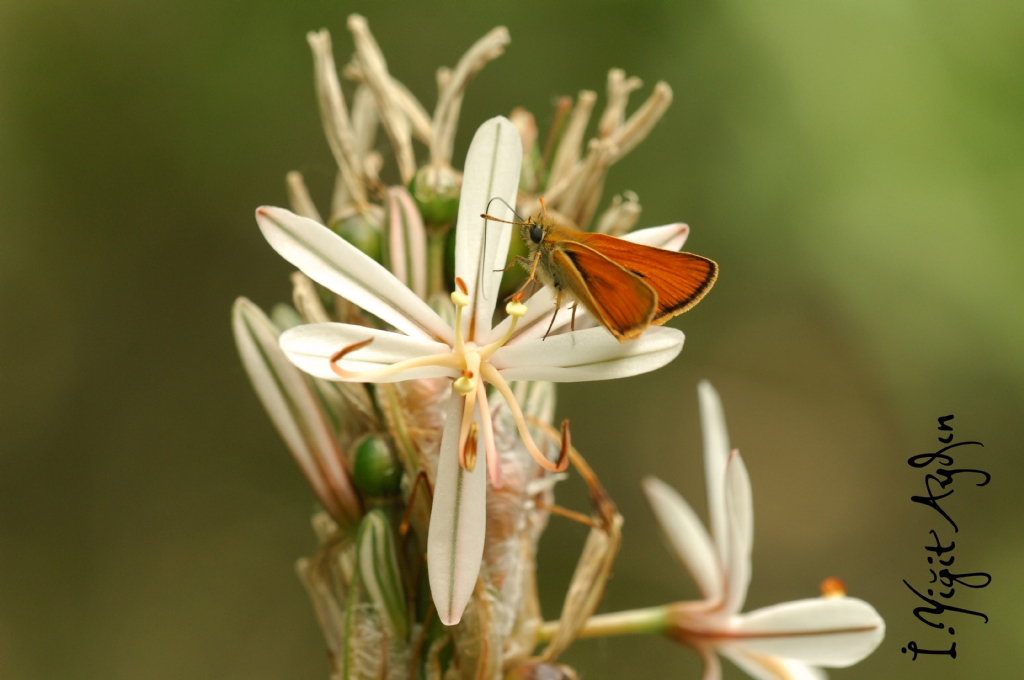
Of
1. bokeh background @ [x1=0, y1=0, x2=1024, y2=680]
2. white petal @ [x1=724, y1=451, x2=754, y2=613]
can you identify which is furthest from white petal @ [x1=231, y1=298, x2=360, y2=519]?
bokeh background @ [x1=0, y1=0, x2=1024, y2=680]

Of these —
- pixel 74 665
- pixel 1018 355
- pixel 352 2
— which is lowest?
pixel 74 665

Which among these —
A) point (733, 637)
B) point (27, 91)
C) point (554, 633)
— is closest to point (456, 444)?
point (554, 633)

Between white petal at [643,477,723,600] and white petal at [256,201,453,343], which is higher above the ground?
white petal at [256,201,453,343]

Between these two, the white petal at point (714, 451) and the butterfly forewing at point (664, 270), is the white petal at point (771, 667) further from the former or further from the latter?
the butterfly forewing at point (664, 270)

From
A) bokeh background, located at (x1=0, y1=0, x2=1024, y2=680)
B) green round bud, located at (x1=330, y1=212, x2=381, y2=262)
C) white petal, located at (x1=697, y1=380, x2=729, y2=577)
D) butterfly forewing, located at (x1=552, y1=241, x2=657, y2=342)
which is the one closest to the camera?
butterfly forewing, located at (x1=552, y1=241, x2=657, y2=342)

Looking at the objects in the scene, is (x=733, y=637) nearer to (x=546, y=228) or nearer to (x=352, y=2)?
(x=546, y=228)

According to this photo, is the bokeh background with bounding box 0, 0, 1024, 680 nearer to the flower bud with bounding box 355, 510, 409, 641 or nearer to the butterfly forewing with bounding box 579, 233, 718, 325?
the flower bud with bounding box 355, 510, 409, 641

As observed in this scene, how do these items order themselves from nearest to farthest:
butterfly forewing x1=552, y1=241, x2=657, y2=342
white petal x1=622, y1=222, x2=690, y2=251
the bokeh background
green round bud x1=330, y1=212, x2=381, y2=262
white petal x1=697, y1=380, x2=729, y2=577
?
1. butterfly forewing x1=552, y1=241, x2=657, y2=342
2. white petal x1=622, y1=222, x2=690, y2=251
3. green round bud x1=330, y1=212, x2=381, y2=262
4. white petal x1=697, y1=380, x2=729, y2=577
5. the bokeh background
